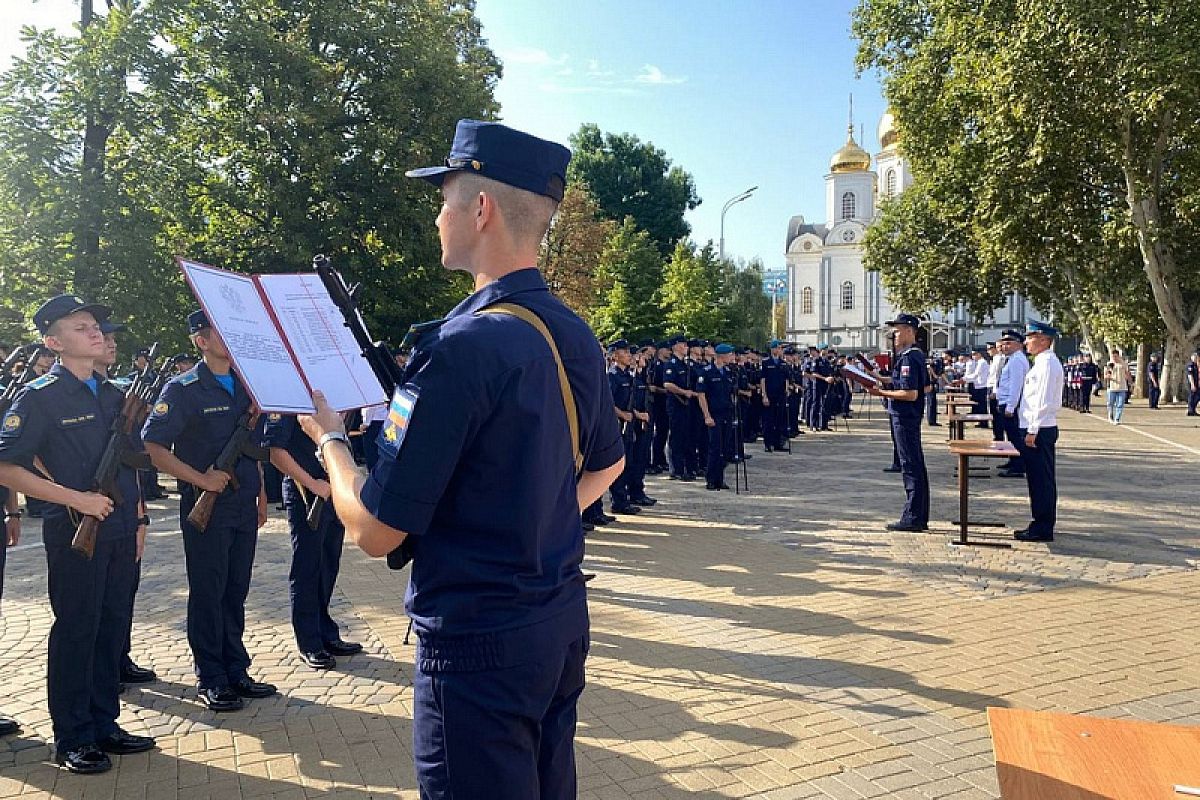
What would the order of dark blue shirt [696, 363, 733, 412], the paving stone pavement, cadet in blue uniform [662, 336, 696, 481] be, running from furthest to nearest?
cadet in blue uniform [662, 336, 696, 481]
dark blue shirt [696, 363, 733, 412]
the paving stone pavement

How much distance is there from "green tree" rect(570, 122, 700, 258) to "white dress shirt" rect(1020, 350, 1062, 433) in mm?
49144

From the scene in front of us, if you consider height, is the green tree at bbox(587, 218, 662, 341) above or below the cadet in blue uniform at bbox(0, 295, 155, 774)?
above

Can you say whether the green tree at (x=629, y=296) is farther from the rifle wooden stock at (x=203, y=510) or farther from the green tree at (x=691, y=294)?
the rifle wooden stock at (x=203, y=510)

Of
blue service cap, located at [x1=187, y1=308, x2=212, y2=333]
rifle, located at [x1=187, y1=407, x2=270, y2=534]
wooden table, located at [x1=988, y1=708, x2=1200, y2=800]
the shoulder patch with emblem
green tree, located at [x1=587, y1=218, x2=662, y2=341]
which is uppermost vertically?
green tree, located at [x1=587, y1=218, x2=662, y2=341]

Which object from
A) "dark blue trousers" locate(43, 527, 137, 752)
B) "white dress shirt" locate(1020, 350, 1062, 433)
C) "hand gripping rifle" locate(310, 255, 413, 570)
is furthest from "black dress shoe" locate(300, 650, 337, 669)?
"white dress shirt" locate(1020, 350, 1062, 433)

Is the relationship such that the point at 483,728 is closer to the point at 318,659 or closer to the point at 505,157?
the point at 505,157

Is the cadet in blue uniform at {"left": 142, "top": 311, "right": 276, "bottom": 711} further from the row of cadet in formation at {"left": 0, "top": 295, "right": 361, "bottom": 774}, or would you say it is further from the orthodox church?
the orthodox church

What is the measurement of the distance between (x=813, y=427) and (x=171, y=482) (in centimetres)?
1696

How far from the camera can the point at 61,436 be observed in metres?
4.57

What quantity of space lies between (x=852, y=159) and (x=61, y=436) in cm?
8587

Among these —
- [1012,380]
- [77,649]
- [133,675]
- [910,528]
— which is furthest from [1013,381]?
[77,649]

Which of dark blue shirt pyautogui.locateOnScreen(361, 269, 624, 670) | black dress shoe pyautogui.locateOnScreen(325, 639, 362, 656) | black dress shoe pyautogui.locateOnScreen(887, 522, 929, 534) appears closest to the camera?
dark blue shirt pyautogui.locateOnScreen(361, 269, 624, 670)

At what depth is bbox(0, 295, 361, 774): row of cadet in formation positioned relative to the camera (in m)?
4.45

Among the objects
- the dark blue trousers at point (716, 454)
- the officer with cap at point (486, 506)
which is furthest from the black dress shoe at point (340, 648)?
the dark blue trousers at point (716, 454)
